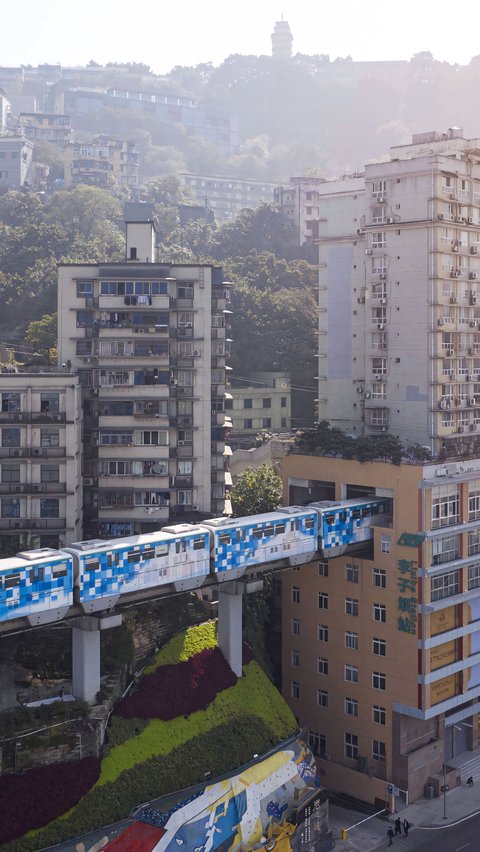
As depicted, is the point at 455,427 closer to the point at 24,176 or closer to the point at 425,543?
the point at 425,543

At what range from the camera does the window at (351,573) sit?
167 feet

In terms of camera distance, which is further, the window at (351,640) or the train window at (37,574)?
the window at (351,640)

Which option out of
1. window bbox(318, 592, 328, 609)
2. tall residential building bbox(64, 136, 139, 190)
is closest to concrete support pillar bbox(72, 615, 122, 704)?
window bbox(318, 592, 328, 609)

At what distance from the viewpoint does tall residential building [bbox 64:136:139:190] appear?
136 metres

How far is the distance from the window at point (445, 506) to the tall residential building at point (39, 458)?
60.8ft

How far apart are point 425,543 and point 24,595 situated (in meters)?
21.3

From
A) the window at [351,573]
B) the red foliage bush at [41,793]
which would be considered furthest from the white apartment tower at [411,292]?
the red foliage bush at [41,793]

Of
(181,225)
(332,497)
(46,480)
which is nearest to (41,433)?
(46,480)

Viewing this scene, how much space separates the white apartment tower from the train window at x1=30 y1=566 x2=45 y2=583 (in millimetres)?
24517

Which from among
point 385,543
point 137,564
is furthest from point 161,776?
point 385,543

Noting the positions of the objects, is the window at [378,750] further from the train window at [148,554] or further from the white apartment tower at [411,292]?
the train window at [148,554]

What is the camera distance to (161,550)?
42.1 m

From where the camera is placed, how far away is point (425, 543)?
49.2 m

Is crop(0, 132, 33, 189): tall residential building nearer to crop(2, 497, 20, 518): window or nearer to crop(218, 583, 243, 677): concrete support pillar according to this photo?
crop(2, 497, 20, 518): window
